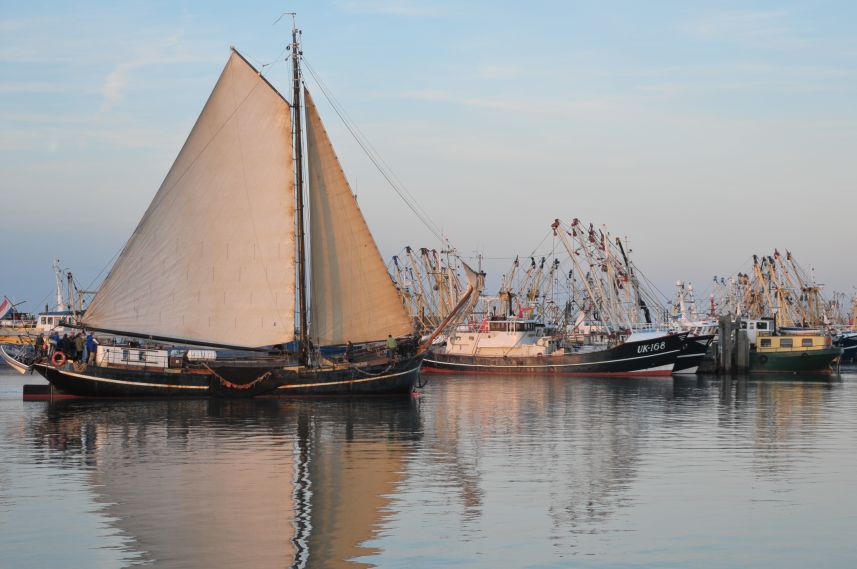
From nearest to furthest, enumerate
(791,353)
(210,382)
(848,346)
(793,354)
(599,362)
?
1. (210,382)
2. (599,362)
3. (793,354)
4. (791,353)
5. (848,346)

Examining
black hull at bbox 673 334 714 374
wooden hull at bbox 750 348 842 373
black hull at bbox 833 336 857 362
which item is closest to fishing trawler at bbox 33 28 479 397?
black hull at bbox 673 334 714 374

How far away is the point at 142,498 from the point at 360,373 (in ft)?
117

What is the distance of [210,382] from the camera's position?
60719mm

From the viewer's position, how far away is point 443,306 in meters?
172

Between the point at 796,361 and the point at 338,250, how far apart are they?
68.7 m

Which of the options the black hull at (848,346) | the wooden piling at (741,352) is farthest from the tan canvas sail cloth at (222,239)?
the black hull at (848,346)

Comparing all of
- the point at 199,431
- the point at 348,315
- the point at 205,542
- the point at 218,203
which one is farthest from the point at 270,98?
the point at 205,542

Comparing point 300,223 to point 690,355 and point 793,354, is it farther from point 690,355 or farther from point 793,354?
point 793,354

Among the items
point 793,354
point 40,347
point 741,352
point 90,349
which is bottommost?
point 793,354

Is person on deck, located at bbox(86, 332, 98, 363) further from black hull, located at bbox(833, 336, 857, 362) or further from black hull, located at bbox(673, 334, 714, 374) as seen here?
black hull, located at bbox(833, 336, 857, 362)

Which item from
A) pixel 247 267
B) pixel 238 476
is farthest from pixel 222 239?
pixel 238 476

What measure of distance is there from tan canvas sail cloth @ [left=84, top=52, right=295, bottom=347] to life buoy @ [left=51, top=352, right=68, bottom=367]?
2842 mm

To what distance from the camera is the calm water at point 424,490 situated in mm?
20031

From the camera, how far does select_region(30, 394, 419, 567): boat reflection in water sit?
2038 centimetres
